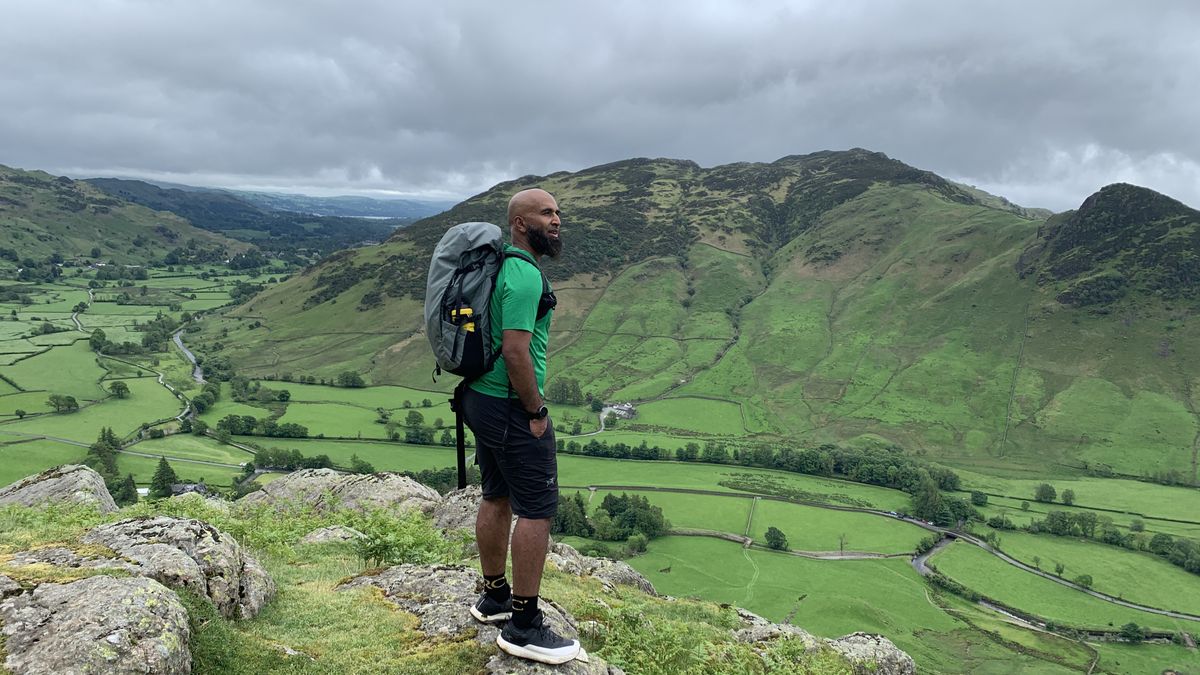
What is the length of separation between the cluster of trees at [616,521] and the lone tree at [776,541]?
15.9m

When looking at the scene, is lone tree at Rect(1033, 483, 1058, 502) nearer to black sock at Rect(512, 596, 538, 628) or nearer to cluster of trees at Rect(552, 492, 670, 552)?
cluster of trees at Rect(552, 492, 670, 552)

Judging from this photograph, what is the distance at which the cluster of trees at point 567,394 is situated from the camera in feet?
543

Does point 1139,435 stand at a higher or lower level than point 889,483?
higher

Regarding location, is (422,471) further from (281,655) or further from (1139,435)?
(1139,435)

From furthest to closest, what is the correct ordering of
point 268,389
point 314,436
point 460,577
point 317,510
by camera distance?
point 268,389 → point 314,436 → point 317,510 → point 460,577

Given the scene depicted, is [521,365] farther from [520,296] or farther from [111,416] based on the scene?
[111,416]

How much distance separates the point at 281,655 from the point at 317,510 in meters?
22.4

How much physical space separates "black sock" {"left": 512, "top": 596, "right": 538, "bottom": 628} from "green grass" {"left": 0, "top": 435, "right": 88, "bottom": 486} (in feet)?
309

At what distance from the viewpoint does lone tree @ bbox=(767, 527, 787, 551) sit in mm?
91425

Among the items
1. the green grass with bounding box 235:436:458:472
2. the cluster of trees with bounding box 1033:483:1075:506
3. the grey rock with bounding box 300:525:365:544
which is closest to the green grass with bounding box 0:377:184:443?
the green grass with bounding box 235:436:458:472

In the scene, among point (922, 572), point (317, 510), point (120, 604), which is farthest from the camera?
point (922, 572)

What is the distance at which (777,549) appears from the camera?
91625 millimetres

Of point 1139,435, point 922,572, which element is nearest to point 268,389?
point 922,572

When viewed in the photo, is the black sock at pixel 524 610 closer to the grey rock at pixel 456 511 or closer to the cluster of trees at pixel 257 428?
the grey rock at pixel 456 511
